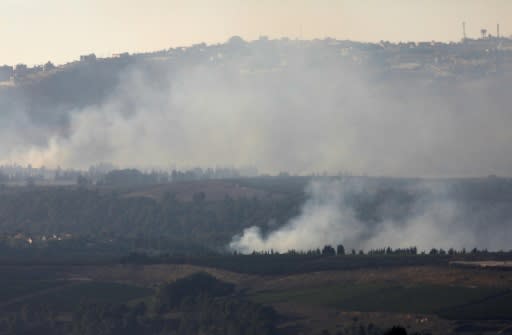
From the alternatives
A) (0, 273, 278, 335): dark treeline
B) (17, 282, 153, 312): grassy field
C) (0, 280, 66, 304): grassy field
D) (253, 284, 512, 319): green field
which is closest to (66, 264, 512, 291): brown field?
(253, 284, 512, 319): green field

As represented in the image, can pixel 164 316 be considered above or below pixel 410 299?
below

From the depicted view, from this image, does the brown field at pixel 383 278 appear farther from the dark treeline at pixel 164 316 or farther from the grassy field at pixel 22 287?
the grassy field at pixel 22 287

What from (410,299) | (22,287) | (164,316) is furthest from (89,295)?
(410,299)

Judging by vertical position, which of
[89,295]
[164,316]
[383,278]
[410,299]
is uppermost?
[383,278]

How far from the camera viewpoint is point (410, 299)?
550ft

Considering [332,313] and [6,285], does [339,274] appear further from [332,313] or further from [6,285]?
[6,285]

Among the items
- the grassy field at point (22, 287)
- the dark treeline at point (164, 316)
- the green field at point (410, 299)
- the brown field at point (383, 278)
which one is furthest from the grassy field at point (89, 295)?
the green field at point (410, 299)

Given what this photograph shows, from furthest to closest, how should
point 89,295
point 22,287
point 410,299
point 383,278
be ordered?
point 22,287 → point 89,295 → point 383,278 → point 410,299

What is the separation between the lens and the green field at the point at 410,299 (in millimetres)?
157750

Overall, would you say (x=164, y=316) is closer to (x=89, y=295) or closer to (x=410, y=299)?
(x=89, y=295)

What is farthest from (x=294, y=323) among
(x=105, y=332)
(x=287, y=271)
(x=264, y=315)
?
(x=287, y=271)

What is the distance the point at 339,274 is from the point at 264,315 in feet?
90.6

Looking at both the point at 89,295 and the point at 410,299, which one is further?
the point at 89,295

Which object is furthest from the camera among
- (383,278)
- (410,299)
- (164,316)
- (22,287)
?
(22,287)
